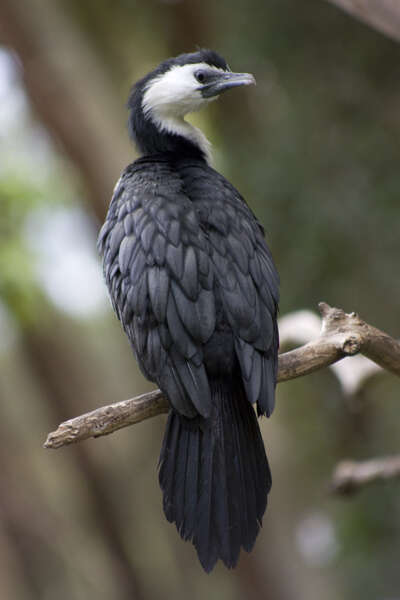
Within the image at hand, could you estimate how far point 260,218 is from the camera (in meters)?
5.18

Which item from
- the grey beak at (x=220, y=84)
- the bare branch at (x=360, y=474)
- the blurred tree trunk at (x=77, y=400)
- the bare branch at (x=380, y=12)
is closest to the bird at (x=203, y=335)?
the grey beak at (x=220, y=84)

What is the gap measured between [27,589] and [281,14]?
5080 millimetres

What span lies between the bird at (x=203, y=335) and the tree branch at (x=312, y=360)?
0.09 m

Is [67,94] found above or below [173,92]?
above

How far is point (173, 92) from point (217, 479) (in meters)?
1.62

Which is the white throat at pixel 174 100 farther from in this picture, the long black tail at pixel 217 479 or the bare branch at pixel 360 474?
the bare branch at pixel 360 474

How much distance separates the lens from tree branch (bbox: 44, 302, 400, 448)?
6.87 feet

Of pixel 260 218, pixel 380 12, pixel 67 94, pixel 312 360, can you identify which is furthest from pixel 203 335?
pixel 67 94

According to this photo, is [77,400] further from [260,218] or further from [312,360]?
[312,360]

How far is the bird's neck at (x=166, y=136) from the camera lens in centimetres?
306

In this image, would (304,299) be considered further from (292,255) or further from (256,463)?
(256,463)

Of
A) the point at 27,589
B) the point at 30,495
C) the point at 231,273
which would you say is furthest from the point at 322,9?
the point at 27,589

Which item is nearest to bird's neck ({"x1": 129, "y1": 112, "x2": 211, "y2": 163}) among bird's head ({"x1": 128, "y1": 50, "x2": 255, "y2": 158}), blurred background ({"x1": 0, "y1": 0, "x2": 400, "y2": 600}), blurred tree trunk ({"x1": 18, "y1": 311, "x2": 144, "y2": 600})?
bird's head ({"x1": 128, "y1": 50, "x2": 255, "y2": 158})

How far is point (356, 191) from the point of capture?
16.0 feet
